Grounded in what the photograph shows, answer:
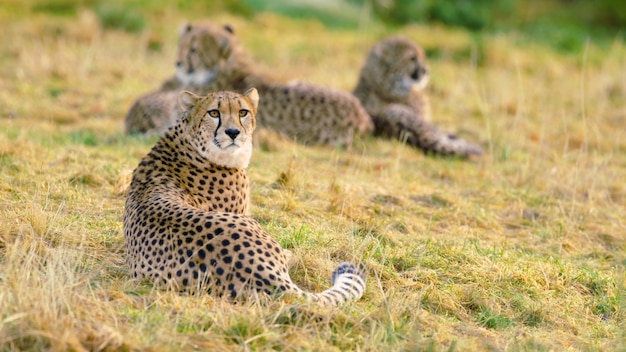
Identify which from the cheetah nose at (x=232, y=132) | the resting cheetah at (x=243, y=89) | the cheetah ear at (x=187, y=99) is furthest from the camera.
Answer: the resting cheetah at (x=243, y=89)

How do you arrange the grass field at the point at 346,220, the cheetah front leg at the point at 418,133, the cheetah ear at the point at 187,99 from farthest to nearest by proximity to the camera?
the cheetah front leg at the point at 418,133
the cheetah ear at the point at 187,99
the grass field at the point at 346,220

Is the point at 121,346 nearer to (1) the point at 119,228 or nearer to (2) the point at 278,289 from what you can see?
(2) the point at 278,289

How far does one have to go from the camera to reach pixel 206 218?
415 centimetres

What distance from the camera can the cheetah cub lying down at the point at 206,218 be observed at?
4.02 metres

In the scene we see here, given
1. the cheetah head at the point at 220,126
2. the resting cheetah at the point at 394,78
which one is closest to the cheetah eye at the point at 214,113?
the cheetah head at the point at 220,126

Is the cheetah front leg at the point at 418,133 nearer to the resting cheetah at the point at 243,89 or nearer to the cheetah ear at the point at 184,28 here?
the resting cheetah at the point at 243,89

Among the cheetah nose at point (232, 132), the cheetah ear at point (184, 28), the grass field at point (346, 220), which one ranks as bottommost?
the grass field at point (346, 220)

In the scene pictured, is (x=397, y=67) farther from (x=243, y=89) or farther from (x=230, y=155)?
(x=230, y=155)

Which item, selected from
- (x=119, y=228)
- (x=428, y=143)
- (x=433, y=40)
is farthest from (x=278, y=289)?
(x=433, y=40)

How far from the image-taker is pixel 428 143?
26.8ft

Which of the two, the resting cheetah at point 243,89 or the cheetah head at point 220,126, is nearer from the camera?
the cheetah head at point 220,126

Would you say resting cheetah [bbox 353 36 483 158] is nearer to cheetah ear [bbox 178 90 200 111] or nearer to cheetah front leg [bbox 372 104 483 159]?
cheetah front leg [bbox 372 104 483 159]

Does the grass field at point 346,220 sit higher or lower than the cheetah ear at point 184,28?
lower

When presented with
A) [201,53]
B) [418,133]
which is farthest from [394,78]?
[201,53]
